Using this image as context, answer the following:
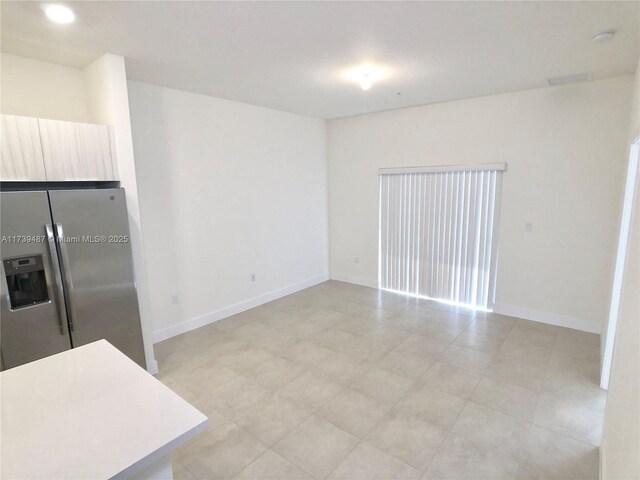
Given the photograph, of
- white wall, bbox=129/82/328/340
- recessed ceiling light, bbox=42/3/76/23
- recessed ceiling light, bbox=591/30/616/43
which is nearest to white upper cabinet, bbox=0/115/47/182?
recessed ceiling light, bbox=42/3/76/23

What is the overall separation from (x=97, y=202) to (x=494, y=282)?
4.43 meters

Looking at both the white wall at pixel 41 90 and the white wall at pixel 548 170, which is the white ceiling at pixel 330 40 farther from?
the white wall at pixel 548 170

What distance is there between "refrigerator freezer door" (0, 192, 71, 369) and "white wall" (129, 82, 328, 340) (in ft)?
3.98

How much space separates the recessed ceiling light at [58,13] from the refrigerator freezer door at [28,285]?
3.65ft

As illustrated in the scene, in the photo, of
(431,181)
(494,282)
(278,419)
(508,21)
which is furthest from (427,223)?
(278,419)

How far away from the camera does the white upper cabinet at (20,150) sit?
223 cm

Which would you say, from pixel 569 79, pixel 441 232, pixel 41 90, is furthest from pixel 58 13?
pixel 441 232

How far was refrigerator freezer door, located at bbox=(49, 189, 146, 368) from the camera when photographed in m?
2.45

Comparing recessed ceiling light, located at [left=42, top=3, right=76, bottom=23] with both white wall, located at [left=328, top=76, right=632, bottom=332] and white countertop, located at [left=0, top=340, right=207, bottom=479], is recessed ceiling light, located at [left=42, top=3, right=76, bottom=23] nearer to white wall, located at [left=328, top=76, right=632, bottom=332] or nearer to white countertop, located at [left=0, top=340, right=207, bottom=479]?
white countertop, located at [left=0, top=340, right=207, bottom=479]

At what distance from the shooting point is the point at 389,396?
2.72m

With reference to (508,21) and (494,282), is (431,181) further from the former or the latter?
(508,21)

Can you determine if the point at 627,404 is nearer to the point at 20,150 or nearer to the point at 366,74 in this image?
the point at 366,74

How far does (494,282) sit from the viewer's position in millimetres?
4324

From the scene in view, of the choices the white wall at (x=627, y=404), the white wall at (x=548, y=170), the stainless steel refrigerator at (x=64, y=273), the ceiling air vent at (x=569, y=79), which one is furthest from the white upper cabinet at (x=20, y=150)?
the ceiling air vent at (x=569, y=79)
